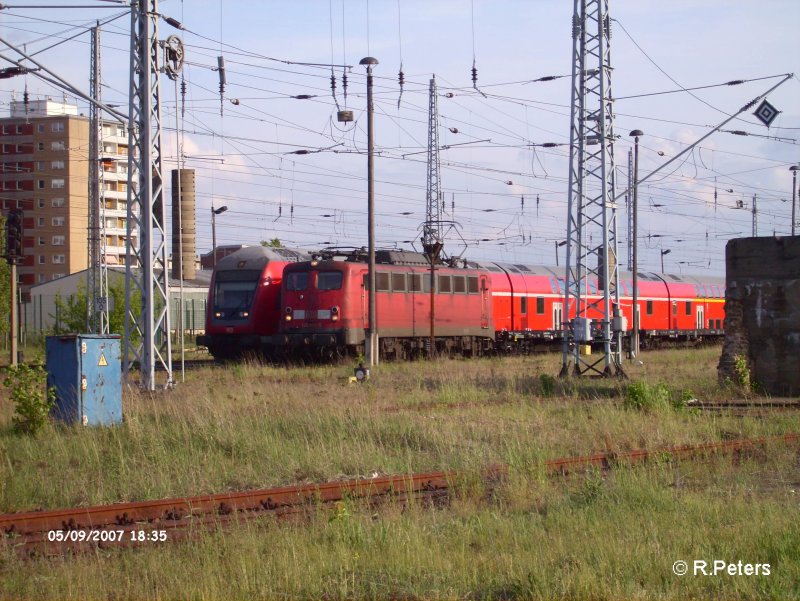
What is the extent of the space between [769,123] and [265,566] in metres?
21.7

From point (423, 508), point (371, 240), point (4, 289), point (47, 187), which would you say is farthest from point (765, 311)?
point (47, 187)

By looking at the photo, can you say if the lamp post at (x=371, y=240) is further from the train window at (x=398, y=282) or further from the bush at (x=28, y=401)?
the bush at (x=28, y=401)

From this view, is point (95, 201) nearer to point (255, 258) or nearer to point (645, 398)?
point (255, 258)

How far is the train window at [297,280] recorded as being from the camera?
28.8 m

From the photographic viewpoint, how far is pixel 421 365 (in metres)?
27.3

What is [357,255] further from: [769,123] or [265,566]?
[265,566]

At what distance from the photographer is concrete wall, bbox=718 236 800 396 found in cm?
1872

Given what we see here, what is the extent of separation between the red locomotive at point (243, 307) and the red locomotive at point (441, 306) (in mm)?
920

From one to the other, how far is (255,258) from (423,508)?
22.1m

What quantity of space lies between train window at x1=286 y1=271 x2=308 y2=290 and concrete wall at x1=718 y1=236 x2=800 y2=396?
13.1 m

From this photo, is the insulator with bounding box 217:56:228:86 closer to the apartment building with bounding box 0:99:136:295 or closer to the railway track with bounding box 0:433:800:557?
the railway track with bounding box 0:433:800:557

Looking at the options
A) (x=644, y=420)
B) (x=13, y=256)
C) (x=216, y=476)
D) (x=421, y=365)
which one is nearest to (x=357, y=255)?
(x=421, y=365)

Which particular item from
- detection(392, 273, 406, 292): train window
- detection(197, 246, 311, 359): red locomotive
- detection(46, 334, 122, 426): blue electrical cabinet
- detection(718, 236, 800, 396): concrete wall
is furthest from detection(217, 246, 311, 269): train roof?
detection(46, 334, 122, 426): blue electrical cabinet

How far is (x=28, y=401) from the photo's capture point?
40.5 ft
